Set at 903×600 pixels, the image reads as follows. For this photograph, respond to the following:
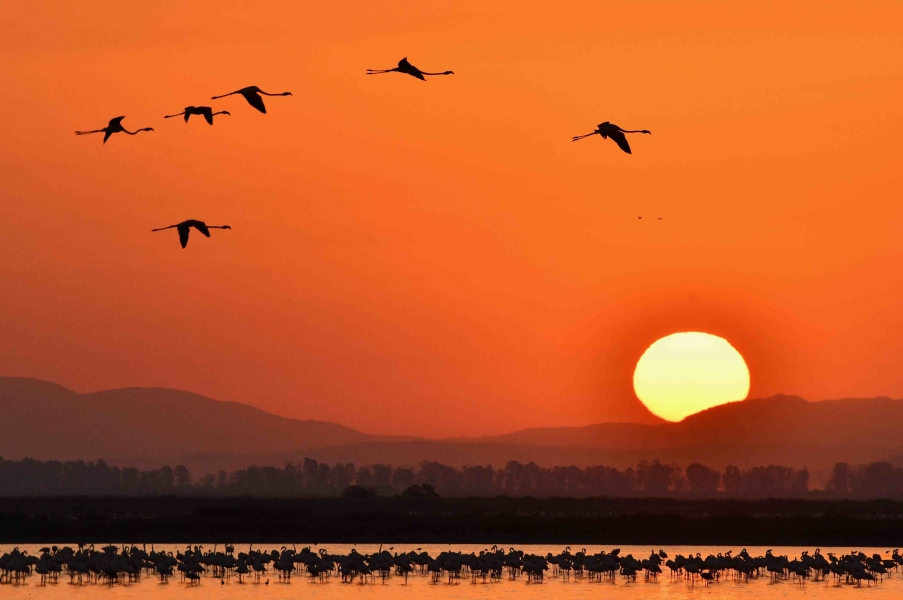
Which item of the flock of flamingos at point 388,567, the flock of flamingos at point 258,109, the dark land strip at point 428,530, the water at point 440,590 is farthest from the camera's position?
the dark land strip at point 428,530

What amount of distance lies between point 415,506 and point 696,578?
83.0m

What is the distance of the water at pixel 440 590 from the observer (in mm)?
57625

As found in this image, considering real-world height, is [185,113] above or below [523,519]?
above

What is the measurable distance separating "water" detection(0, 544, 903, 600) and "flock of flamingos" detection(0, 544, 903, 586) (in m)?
0.52

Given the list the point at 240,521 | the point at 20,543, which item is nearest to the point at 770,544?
the point at 240,521

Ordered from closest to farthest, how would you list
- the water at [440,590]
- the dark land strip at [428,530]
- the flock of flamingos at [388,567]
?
1. the water at [440,590]
2. the flock of flamingos at [388,567]
3. the dark land strip at [428,530]

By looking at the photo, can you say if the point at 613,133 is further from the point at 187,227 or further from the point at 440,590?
the point at 440,590

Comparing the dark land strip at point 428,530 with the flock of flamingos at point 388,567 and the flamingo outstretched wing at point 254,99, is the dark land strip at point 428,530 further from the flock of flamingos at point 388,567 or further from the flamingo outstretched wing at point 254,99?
the flamingo outstretched wing at point 254,99

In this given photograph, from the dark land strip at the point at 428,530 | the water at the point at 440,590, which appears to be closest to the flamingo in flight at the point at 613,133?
the water at the point at 440,590

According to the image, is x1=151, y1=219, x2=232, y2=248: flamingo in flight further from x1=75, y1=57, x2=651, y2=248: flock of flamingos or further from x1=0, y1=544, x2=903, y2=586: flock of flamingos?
x1=0, y1=544, x2=903, y2=586: flock of flamingos

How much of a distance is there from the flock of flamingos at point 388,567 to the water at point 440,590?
523 millimetres

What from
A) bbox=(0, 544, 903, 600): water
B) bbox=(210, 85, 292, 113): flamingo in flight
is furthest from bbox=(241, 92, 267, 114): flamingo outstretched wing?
bbox=(0, 544, 903, 600): water

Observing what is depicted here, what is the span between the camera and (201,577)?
67.1m

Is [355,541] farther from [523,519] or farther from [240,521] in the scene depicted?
[523,519]
